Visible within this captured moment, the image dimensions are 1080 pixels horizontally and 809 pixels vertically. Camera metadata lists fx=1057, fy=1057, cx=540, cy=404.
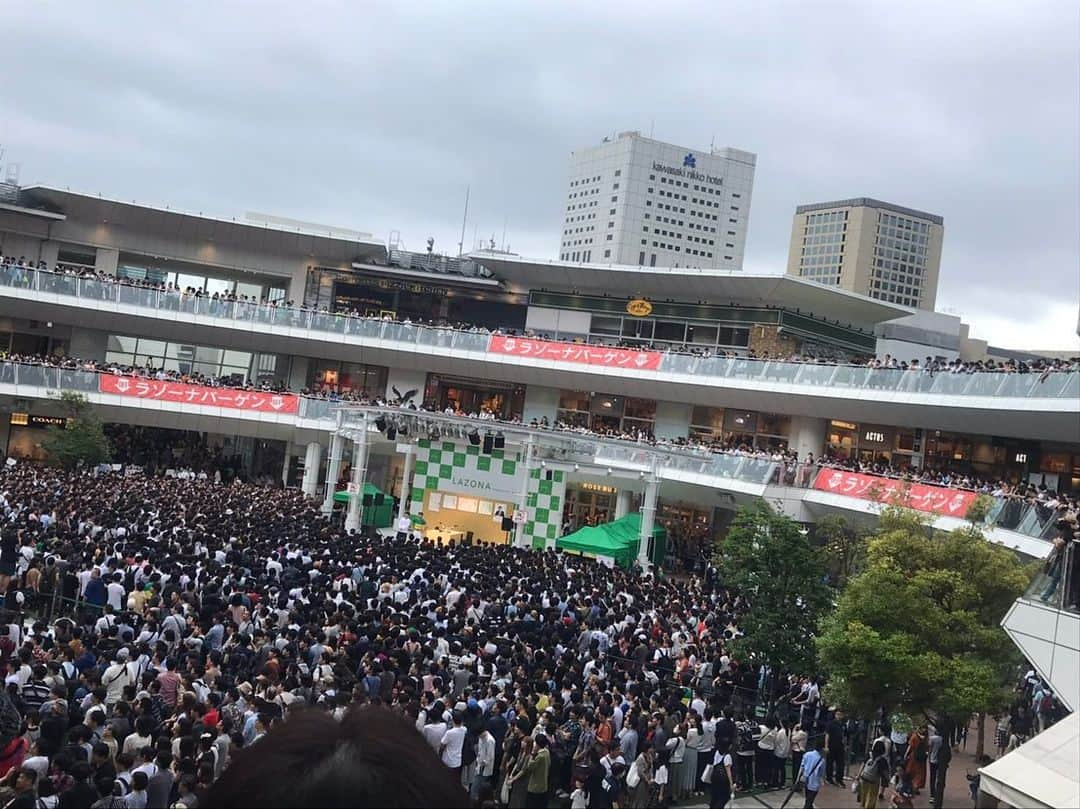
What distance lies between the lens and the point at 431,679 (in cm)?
1263

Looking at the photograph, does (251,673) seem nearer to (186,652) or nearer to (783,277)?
(186,652)

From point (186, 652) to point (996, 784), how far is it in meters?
8.66

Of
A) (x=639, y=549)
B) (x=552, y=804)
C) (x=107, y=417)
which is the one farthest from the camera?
(x=107, y=417)

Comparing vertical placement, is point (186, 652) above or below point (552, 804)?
above

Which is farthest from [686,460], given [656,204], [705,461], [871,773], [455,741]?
[656,204]

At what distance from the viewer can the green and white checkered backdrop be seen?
91.7ft

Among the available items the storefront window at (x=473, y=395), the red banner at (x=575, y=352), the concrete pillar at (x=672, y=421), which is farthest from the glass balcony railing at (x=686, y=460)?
the storefront window at (x=473, y=395)

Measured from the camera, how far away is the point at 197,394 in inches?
1439

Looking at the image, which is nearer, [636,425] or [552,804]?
[552,804]

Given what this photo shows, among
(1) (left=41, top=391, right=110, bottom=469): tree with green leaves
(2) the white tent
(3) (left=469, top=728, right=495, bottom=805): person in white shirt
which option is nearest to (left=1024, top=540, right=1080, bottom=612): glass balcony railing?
(2) the white tent

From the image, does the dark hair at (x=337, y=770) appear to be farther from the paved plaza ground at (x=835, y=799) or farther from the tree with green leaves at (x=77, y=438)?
the tree with green leaves at (x=77, y=438)

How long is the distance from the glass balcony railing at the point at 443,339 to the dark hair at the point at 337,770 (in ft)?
84.9

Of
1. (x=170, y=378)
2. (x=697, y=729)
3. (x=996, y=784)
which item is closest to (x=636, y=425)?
(x=170, y=378)

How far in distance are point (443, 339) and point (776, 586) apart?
23.2 metres
